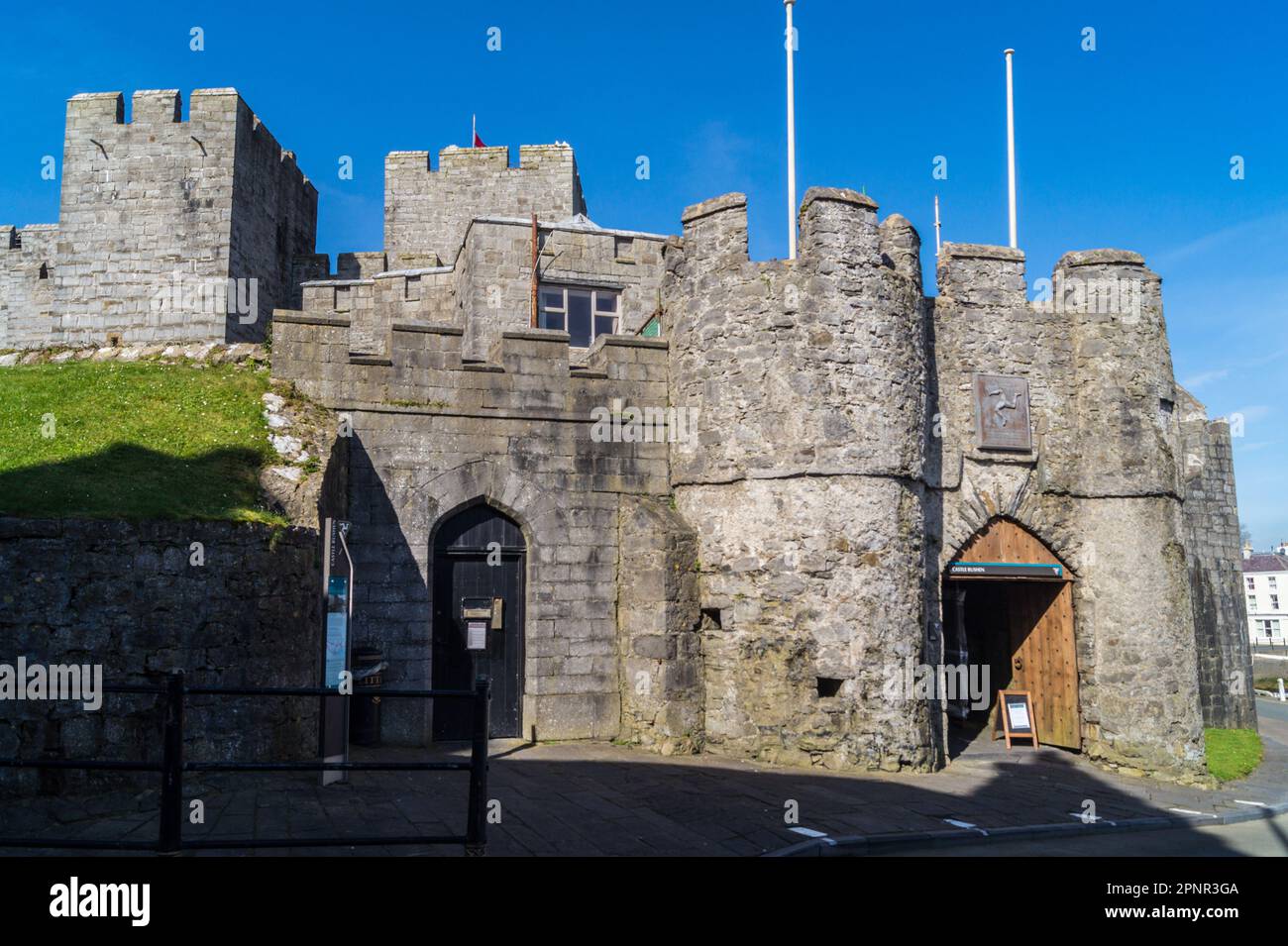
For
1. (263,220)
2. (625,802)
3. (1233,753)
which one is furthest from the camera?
(263,220)

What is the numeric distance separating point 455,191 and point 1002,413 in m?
15.7

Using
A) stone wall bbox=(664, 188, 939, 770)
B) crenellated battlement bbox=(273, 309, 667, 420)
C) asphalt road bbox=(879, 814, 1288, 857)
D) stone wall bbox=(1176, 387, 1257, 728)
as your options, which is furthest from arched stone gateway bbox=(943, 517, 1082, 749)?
crenellated battlement bbox=(273, 309, 667, 420)

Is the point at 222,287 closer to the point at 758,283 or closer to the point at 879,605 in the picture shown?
the point at 758,283

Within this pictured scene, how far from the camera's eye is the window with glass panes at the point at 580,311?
1747 cm

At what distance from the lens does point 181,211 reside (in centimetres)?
2091

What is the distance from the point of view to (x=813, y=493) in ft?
37.6

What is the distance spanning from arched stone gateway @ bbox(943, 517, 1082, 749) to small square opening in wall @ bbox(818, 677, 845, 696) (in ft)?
8.76

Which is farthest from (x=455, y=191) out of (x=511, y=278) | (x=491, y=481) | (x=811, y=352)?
(x=811, y=352)

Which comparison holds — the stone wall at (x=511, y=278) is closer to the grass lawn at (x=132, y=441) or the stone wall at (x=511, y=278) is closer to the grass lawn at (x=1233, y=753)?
the grass lawn at (x=132, y=441)

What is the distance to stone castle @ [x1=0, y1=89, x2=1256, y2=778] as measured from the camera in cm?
1135

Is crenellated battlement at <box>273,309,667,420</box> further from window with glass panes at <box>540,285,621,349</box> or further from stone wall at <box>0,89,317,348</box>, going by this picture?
stone wall at <box>0,89,317,348</box>

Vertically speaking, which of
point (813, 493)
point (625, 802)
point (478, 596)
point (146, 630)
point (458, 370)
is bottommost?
point (625, 802)

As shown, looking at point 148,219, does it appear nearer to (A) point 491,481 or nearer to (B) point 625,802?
(A) point 491,481
